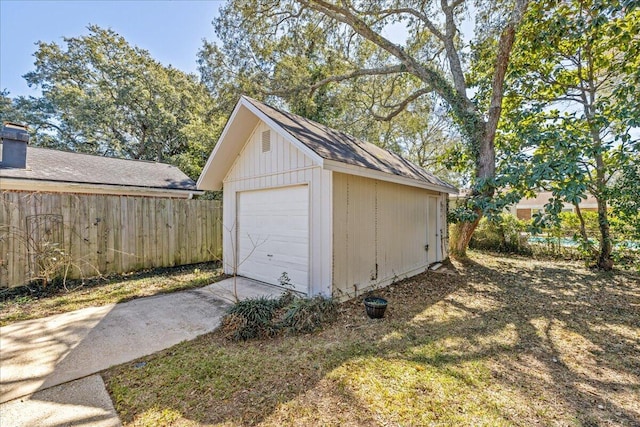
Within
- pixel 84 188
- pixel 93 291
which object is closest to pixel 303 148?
pixel 93 291

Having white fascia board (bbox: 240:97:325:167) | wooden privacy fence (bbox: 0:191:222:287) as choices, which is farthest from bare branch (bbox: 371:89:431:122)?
wooden privacy fence (bbox: 0:191:222:287)

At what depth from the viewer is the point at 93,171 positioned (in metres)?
9.11

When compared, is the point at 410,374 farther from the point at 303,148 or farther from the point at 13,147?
the point at 13,147

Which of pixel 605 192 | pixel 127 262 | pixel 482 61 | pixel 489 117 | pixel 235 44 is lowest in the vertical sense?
pixel 127 262

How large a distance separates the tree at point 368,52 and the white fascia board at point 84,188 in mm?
5292

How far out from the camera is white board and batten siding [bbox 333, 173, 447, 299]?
5.27 meters

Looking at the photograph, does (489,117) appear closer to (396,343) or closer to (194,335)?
(396,343)

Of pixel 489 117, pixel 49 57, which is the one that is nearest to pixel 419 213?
pixel 489 117

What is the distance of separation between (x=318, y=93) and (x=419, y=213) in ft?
27.2

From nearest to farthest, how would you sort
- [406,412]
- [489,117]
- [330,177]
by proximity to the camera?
[406,412], [330,177], [489,117]

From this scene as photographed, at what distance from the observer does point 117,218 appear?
22.9 feet

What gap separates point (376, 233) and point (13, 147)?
1015 centimetres

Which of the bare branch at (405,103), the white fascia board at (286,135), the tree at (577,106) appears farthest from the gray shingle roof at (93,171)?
the tree at (577,106)

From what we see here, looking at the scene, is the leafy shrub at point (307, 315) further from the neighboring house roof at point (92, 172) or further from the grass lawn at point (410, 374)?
the neighboring house roof at point (92, 172)
